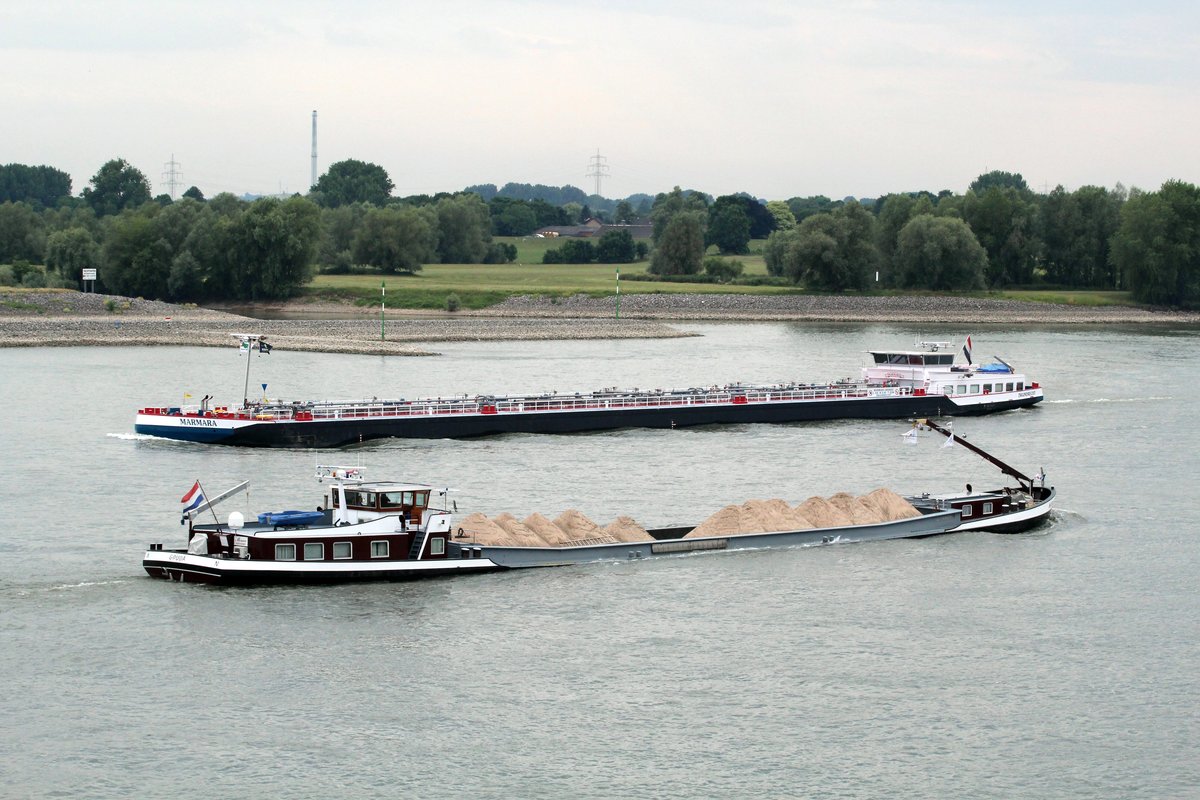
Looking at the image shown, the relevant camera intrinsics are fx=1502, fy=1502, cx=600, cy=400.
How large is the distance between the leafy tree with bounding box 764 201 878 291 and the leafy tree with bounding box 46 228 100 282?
270ft

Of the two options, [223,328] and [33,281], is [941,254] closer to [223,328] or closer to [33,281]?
[223,328]

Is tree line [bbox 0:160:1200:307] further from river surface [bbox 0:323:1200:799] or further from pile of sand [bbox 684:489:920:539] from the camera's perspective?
pile of sand [bbox 684:489:920:539]

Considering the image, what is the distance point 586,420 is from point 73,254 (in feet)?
391

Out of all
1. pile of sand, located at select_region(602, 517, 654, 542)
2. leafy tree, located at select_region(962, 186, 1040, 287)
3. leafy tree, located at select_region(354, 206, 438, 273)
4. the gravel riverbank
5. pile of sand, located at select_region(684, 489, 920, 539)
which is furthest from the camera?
leafy tree, located at select_region(354, 206, 438, 273)

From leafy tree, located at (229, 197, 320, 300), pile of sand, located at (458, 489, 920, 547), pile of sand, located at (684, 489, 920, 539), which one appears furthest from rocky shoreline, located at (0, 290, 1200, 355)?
pile of sand, located at (458, 489, 920, 547)

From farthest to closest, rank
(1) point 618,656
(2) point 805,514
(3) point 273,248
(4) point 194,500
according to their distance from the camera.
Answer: (3) point 273,248
(2) point 805,514
(4) point 194,500
(1) point 618,656

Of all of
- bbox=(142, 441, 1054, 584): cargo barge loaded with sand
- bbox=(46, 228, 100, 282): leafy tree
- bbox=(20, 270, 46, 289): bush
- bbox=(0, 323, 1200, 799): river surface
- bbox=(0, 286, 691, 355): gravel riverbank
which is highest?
bbox=(46, 228, 100, 282): leafy tree

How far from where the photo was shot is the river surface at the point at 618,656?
30156mm

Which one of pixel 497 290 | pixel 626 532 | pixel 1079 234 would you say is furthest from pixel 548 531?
pixel 1079 234

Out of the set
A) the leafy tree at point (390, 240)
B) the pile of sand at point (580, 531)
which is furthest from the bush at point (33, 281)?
the pile of sand at point (580, 531)

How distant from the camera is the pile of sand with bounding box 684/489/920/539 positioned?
4619 cm

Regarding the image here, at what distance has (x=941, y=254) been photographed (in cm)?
17512

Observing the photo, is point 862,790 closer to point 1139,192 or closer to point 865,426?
point 865,426

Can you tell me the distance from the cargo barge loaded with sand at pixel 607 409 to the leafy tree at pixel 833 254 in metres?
84.6
